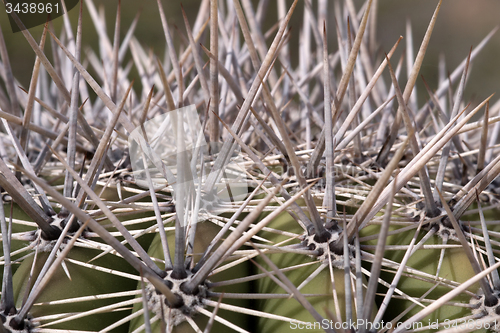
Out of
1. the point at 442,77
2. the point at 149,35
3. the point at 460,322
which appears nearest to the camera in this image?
the point at 460,322

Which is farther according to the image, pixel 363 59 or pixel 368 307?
pixel 363 59

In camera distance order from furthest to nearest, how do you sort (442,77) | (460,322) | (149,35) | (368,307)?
(149,35)
(442,77)
(460,322)
(368,307)

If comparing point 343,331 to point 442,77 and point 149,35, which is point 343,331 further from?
point 149,35

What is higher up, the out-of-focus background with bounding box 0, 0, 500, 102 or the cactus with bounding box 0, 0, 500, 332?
the out-of-focus background with bounding box 0, 0, 500, 102

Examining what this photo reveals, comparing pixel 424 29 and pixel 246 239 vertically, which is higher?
pixel 424 29

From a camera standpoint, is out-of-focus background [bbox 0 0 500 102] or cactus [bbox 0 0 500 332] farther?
out-of-focus background [bbox 0 0 500 102]

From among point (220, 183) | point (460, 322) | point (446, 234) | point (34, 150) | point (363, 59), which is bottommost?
point (460, 322)

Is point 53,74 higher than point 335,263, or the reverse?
point 53,74

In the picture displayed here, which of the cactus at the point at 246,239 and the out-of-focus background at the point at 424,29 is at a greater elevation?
the out-of-focus background at the point at 424,29

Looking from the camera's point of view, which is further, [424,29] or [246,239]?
[424,29]

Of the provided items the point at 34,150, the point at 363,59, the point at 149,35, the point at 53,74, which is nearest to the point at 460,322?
the point at 53,74

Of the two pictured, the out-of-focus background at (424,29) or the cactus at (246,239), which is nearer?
the cactus at (246,239)
